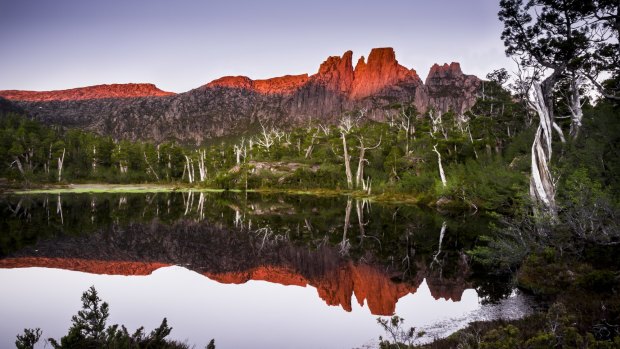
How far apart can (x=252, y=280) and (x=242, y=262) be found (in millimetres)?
2484

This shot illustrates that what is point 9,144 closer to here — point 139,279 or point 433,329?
point 139,279

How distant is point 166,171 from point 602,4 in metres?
86.6

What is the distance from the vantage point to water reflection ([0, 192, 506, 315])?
1275 centimetres

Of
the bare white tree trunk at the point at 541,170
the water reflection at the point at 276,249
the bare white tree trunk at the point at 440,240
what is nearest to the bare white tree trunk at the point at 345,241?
the water reflection at the point at 276,249

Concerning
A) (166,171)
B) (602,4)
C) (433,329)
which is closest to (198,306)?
(433,329)

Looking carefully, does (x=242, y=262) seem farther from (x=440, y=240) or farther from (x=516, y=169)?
(x=516, y=169)

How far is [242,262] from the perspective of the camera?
15.4 meters

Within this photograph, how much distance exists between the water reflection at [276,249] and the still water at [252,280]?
60 millimetres

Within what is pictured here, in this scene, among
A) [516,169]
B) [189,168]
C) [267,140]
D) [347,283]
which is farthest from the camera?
[189,168]

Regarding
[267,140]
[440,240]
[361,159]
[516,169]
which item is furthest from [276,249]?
[267,140]

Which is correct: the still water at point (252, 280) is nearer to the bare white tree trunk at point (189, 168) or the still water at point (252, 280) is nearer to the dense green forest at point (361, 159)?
the dense green forest at point (361, 159)

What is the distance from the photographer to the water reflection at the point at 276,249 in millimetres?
12750

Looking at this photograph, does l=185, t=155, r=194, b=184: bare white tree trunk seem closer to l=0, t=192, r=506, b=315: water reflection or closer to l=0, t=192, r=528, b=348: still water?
l=0, t=192, r=506, b=315: water reflection

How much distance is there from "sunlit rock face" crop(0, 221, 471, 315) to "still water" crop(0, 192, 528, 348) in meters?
0.04
